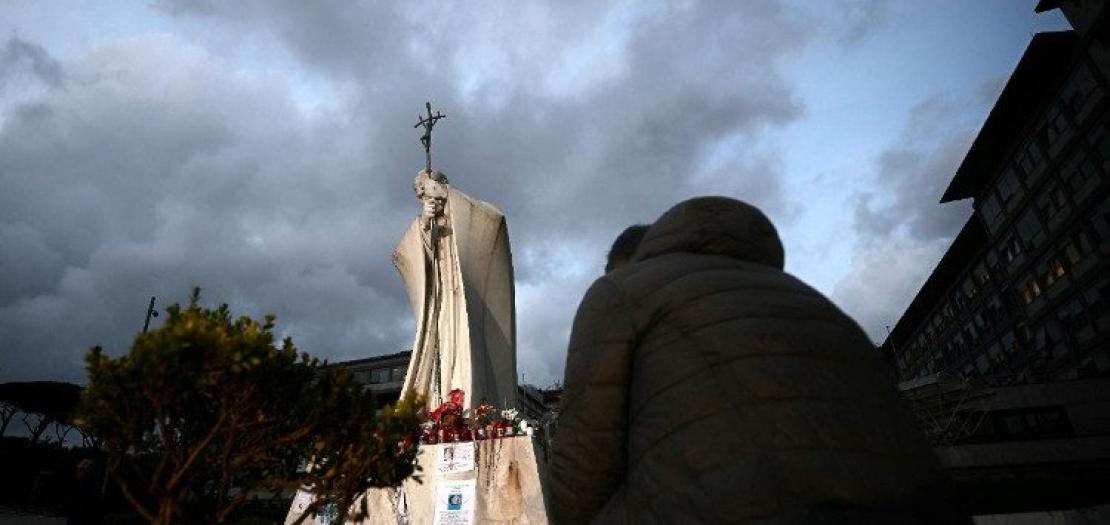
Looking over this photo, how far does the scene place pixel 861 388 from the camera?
152 centimetres

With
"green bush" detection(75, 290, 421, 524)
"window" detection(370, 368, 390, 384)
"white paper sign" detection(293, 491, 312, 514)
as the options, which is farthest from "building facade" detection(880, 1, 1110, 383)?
"window" detection(370, 368, 390, 384)

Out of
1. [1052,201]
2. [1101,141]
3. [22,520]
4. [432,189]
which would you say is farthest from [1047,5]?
[22,520]

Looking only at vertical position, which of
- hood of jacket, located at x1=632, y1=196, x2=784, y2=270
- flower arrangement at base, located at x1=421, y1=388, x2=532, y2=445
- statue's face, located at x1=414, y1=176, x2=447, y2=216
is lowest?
hood of jacket, located at x1=632, y1=196, x2=784, y2=270

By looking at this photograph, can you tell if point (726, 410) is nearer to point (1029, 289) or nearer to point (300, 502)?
point (300, 502)

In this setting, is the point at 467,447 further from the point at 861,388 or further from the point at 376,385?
the point at 376,385

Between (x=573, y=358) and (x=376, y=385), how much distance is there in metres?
59.8

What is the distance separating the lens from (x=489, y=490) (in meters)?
8.20

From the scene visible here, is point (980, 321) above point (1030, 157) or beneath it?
beneath

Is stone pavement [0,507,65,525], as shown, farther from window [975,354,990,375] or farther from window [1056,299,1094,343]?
window [975,354,990,375]

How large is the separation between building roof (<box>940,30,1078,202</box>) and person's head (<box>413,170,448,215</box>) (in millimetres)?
37002

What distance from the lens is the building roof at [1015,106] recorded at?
112 ft

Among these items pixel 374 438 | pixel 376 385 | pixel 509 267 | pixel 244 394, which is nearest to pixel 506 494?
pixel 374 438

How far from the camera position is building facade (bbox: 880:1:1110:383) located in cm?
3203

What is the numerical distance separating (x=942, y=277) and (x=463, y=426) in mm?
55721
